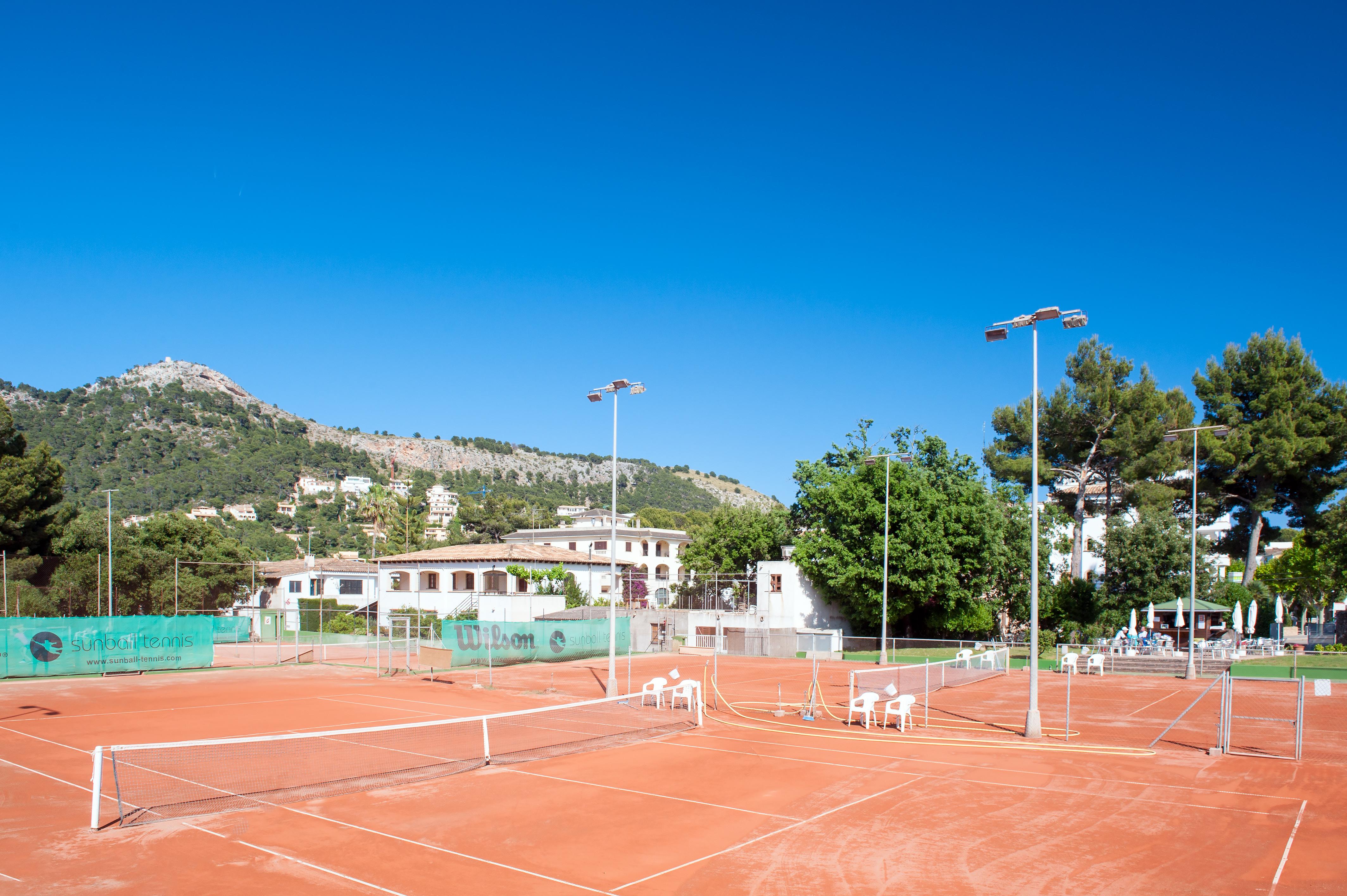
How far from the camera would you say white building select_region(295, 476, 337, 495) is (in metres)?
165

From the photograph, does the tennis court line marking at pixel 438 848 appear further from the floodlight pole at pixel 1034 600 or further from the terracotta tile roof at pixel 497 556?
the terracotta tile roof at pixel 497 556

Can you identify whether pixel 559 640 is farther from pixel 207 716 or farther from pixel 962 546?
pixel 962 546

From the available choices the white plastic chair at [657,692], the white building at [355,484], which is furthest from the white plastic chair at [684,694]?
the white building at [355,484]

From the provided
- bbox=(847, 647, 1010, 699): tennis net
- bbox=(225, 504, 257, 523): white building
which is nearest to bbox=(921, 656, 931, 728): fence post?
bbox=(847, 647, 1010, 699): tennis net

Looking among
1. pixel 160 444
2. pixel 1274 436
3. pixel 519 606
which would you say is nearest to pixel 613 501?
pixel 519 606

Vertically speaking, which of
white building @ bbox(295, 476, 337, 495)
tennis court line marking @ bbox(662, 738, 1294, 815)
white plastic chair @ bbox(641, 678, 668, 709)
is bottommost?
white plastic chair @ bbox(641, 678, 668, 709)

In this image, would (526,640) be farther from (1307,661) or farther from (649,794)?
(1307,661)

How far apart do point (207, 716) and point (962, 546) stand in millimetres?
40050

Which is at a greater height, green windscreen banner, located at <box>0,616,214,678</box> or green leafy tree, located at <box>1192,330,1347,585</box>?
green leafy tree, located at <box>1192,330,1347,585</box>

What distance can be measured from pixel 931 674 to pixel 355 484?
17196 cm

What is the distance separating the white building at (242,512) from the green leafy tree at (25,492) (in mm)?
87748

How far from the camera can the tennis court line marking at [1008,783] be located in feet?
45.6

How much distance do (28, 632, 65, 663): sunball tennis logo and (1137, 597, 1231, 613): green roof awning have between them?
4912cm

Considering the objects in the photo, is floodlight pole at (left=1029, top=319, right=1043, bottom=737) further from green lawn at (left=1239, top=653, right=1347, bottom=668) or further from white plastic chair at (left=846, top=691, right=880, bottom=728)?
green lawn at (left=1239, top=653, right=1347, bottom=668)
